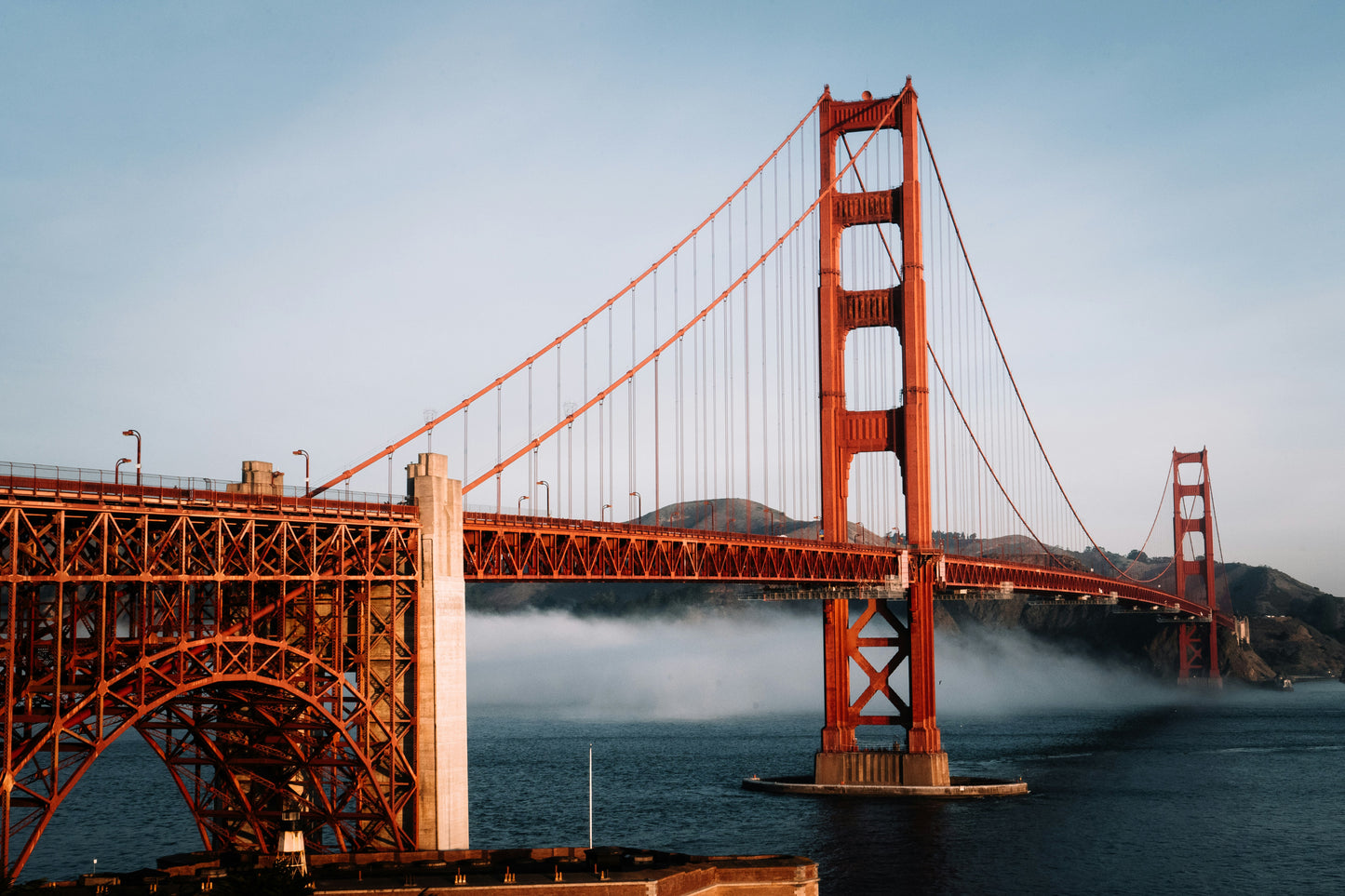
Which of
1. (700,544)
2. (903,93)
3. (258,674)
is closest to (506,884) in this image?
(258,674)

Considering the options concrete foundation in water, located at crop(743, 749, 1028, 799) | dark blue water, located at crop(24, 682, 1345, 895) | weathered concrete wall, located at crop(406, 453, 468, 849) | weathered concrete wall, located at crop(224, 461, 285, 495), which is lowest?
dark blue water, located at crop(24, 682, 1345, 895)

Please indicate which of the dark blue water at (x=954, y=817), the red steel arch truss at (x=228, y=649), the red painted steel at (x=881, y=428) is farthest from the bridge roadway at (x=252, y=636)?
the red painted steel at (x=881, y=428)

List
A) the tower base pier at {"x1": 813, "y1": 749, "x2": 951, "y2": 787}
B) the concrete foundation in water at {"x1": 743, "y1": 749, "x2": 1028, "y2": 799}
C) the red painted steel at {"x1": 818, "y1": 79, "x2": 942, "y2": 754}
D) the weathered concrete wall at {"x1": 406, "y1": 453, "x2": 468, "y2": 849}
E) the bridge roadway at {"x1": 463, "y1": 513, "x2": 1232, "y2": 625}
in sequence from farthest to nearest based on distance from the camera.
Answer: the red painted steel at {"x1": 818, "y1": 79, "x2": 942, "y2": 754} → the tower base pier at {"x1": 813, "y1": 749, "x2": 951, "y2": 787} → the concrete foundation in water at {"x1": 743, "y1": 749, "x2": 1028, "y2": 799} → the bridge roadway at {"x1": 463, "y1": 513, "x2": 1232, "y2": 625} → the weathered concrete wall at {"x1": 406, "y1": 453, "x2": 468, "y2": 849}

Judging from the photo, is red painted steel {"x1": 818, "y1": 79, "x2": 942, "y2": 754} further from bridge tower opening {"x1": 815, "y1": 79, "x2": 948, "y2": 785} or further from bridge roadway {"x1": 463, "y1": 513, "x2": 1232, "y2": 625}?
bridge roadway {"x1": 463, "y1": 513, "x2": 1232, "y2": 625}

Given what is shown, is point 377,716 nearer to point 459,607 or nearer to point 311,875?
point 459,607

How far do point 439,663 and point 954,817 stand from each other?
120 ft

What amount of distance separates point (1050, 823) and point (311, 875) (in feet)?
151

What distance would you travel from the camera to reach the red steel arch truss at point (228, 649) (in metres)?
39.2

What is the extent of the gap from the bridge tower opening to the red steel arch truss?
126 feet

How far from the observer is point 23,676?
40.2m

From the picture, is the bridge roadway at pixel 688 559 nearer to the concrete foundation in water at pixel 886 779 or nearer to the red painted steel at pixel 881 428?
the red painted steel at pixel 881 428

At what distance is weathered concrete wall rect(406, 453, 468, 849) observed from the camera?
5056 centimetres

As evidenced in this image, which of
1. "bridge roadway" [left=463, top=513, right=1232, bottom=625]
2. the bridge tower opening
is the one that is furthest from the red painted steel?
"bridge roadway" [left=463, top=513, right=1232, bottom=625]

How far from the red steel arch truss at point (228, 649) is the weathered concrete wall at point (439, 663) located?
511 millimetres
